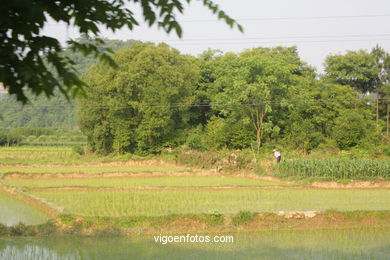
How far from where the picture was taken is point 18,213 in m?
14.3

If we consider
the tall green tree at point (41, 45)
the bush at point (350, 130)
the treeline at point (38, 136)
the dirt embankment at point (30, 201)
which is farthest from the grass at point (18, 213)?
the treeline at point (38, 136)

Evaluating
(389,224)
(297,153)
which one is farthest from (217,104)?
(389,224)

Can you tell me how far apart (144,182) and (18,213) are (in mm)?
8035

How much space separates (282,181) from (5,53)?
2054 centimetres

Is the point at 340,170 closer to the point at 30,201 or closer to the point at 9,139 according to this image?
the point at 30,201

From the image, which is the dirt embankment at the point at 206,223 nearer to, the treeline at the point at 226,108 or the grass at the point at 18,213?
the grass at the point at 18,213

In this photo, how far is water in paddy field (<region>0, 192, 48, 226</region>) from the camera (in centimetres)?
1309

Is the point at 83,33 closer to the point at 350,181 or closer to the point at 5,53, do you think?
the point at 5,53

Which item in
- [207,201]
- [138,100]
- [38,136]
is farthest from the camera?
[38,136]

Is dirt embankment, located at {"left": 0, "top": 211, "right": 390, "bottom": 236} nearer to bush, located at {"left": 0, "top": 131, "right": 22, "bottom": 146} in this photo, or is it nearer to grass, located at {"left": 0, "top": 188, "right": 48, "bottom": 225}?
grass, located at {"left": 0, "top": 188, "right": 48, "bottom": 225}

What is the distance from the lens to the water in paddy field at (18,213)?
1309 centimetres

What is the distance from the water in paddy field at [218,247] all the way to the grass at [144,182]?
8779mm

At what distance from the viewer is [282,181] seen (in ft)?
74.1

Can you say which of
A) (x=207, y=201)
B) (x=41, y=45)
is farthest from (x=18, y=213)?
(x=41, y=45)
